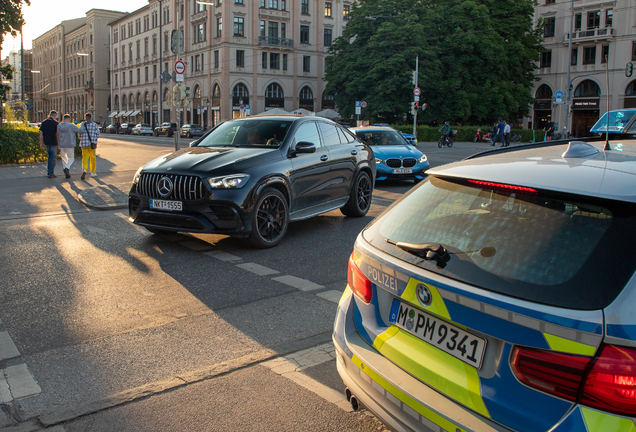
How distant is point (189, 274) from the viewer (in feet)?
20.4

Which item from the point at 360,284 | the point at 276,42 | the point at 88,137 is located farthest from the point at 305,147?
the point at 276,42

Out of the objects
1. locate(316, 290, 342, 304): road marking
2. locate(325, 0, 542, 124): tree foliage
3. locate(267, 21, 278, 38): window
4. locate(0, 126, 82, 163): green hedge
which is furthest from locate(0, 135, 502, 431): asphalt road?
locate(267, 21, 278, 38): window

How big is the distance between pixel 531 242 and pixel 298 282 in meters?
4.01

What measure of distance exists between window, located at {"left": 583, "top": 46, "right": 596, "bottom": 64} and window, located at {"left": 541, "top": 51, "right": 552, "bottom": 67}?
13.4ft

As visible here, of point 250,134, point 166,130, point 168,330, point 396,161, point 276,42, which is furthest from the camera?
point 276,42

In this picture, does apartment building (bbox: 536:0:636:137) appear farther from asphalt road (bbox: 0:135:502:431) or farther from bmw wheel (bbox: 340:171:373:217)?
asphalt road (bbox: 0:135:502:431)

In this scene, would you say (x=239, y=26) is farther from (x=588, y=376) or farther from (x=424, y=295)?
(x=588, y=376)

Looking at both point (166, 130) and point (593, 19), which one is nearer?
point (166, 130)

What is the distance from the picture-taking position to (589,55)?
2361 inches

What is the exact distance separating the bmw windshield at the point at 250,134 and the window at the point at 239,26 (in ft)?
197

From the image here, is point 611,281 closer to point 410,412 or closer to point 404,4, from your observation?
point 410,412

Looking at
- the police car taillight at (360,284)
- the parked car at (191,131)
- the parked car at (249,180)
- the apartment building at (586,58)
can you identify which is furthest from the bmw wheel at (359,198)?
the apartment building at (586,58)

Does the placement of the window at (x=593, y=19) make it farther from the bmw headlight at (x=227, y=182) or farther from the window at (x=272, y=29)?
the bmw headlight at (x=227, y=182)

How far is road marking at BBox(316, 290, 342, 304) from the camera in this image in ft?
17.5
